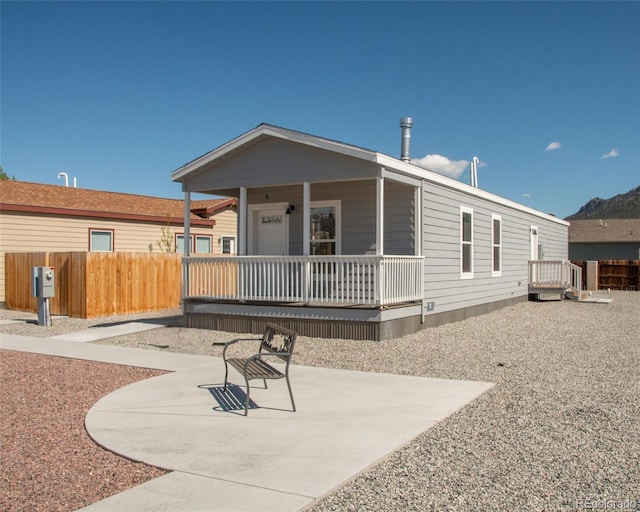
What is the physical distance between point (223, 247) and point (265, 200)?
11.1 meters

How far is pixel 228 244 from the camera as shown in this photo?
25953mm

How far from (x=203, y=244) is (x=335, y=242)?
11.8 m

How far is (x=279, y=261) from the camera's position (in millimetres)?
12375

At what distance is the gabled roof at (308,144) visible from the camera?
11.4m

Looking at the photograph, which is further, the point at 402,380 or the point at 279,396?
the point at 402,380

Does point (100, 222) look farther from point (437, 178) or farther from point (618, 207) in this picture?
point (618, 207)

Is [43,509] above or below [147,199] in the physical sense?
below

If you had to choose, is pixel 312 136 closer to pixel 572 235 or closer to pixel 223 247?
pixel 223 247

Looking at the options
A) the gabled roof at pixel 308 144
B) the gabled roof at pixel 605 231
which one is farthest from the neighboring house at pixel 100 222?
the gabled roof at pixel 605 231

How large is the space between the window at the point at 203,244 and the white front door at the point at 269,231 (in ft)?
31.5

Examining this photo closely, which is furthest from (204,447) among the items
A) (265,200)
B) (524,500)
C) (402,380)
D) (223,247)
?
(223,247)

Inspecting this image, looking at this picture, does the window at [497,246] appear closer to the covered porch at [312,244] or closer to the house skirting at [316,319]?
the house skirting at [316,319]

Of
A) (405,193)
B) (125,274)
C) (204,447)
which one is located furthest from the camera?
(125,274)

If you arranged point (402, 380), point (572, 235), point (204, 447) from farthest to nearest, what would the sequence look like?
point (572, 235) < point (402, 380) < point (204, 447)
